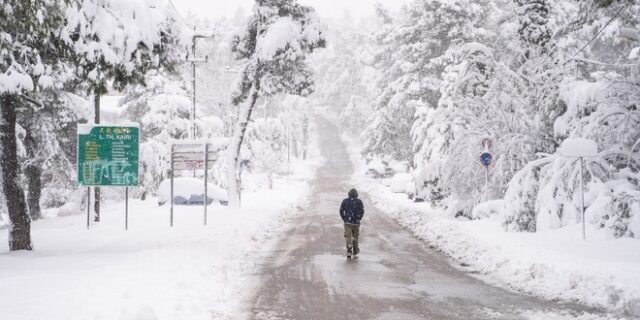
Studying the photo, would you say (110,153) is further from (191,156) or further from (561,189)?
(561,189)

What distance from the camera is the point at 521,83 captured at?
726 inches

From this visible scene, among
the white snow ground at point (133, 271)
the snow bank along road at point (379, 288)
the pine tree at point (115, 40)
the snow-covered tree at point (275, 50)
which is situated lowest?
the snow bank along road at point (379, 288)

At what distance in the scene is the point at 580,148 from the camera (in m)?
12.6

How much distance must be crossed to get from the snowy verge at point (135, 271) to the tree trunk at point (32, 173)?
3.59m

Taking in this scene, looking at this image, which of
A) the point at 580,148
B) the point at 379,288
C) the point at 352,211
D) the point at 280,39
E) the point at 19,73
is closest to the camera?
the point at 379,288

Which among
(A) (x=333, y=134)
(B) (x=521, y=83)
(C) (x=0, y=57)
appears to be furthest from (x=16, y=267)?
(A) (x=333, y=134)

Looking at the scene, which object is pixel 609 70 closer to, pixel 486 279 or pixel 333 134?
pixel 486 279

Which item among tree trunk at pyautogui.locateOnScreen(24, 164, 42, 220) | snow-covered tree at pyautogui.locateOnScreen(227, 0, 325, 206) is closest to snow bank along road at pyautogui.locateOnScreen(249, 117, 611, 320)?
snow-covered tree at pyautogui.locateOnScreen(227, 0, 325, 206)

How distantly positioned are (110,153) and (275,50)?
8900mm

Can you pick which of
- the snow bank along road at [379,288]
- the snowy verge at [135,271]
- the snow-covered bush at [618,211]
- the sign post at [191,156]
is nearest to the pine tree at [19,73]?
the snowy verge at [135,271]

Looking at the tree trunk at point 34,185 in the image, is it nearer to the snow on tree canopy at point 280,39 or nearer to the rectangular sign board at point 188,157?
the rectangular sign board at point 188,157

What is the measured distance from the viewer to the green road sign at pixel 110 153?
50.9 ft

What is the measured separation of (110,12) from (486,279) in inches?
378

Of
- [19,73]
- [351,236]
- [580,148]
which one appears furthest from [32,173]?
[580,148]
